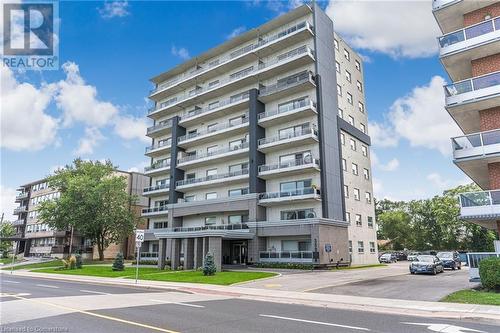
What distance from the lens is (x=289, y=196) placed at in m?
36.4

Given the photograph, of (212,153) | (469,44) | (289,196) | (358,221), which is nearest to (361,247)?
(358,221)

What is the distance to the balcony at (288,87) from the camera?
38.1m

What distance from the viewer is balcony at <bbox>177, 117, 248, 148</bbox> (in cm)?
4256

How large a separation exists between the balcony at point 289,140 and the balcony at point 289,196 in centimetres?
517

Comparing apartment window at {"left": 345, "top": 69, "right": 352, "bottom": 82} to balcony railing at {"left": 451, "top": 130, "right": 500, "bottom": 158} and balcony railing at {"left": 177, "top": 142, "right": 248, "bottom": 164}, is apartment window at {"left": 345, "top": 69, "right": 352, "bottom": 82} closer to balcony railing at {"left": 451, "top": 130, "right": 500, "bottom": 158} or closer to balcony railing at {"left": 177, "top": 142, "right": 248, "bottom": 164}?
balcony railing at {"left": 177, "top": 142, "right": 248, "bottom": 164}

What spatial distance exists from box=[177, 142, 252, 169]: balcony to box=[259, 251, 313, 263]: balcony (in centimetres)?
1205

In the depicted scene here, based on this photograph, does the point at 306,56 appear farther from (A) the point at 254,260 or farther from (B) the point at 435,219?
(B) the point at 435,219

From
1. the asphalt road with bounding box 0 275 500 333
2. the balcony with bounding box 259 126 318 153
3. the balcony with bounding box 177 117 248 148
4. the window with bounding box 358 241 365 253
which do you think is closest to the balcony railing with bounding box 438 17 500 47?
the balcony with bounding box 259 126 318 153

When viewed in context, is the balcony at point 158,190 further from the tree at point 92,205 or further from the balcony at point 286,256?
the balcony at point 286,256

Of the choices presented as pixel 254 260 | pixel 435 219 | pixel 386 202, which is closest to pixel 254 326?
pixel 254 260

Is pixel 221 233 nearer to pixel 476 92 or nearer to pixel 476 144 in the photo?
pixel 476 144

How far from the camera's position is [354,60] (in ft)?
166

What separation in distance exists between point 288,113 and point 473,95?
19.4 metres

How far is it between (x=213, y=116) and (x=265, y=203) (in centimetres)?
1532
